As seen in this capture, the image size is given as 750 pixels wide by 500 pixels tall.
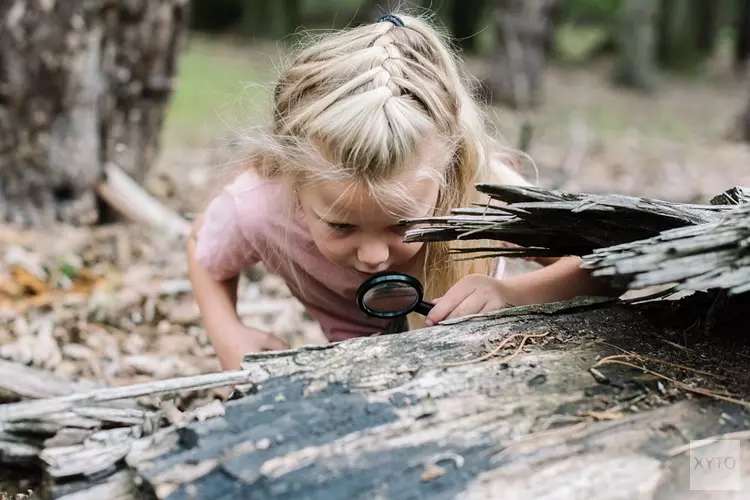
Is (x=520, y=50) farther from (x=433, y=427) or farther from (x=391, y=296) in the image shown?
(x=433, y=427)

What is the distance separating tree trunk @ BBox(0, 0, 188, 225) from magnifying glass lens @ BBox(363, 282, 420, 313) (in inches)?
104

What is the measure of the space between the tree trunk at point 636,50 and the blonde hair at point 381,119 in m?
10.4

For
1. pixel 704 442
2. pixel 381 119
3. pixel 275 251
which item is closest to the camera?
pixel 704 442

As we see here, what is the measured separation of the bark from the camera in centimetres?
118

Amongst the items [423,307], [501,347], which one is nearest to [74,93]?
[423,307]

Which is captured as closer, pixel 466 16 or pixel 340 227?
pixel 340 227

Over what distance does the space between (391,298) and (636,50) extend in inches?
450

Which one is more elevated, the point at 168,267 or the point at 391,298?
the point at 168,267

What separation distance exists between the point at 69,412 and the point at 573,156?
6000 millimetres

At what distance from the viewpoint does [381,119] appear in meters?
1.86

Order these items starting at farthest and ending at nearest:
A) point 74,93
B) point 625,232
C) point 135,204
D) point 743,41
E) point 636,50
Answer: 1. point 743,41
2. point 636,50
3. point 135,204
4. point 74,93
5. point 625,232

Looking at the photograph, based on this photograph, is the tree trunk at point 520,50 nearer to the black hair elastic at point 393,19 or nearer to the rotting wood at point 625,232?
the black hair elastic at point 393,19

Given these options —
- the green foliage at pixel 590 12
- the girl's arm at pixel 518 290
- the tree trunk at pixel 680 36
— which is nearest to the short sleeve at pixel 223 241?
the girl's arm at pixel 518 290

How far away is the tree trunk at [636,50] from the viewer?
11695mm
